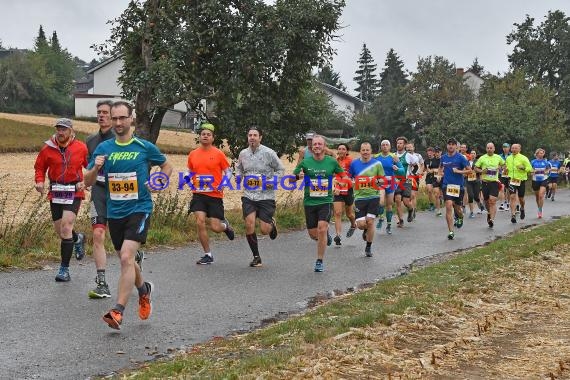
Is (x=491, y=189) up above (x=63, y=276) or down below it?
above

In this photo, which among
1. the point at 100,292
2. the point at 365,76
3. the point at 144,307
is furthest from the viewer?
the point at 365,76

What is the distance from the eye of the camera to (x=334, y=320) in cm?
693

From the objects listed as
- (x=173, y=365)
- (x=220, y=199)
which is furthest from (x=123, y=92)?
(x=173, y=365)

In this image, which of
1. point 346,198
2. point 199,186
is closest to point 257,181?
point 199,186

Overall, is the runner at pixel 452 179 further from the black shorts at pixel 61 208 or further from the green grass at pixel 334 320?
the black shorts at pixel 61 208

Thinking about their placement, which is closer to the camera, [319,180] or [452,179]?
[319,180]

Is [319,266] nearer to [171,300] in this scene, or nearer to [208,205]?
[208,205]

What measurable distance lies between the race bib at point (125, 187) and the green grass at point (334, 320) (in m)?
1.58

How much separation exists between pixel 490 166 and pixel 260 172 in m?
10.1

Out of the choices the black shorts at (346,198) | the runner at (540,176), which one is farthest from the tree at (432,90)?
the black shorts at (346,198)

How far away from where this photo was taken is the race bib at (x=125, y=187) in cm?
714

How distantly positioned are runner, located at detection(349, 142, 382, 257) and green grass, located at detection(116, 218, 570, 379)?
5.87 feet

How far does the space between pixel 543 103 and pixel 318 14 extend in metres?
40.2

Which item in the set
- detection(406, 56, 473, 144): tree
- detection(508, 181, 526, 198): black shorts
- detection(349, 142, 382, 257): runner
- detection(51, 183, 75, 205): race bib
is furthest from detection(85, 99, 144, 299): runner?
detection(406, 56, 473, 144): tree
